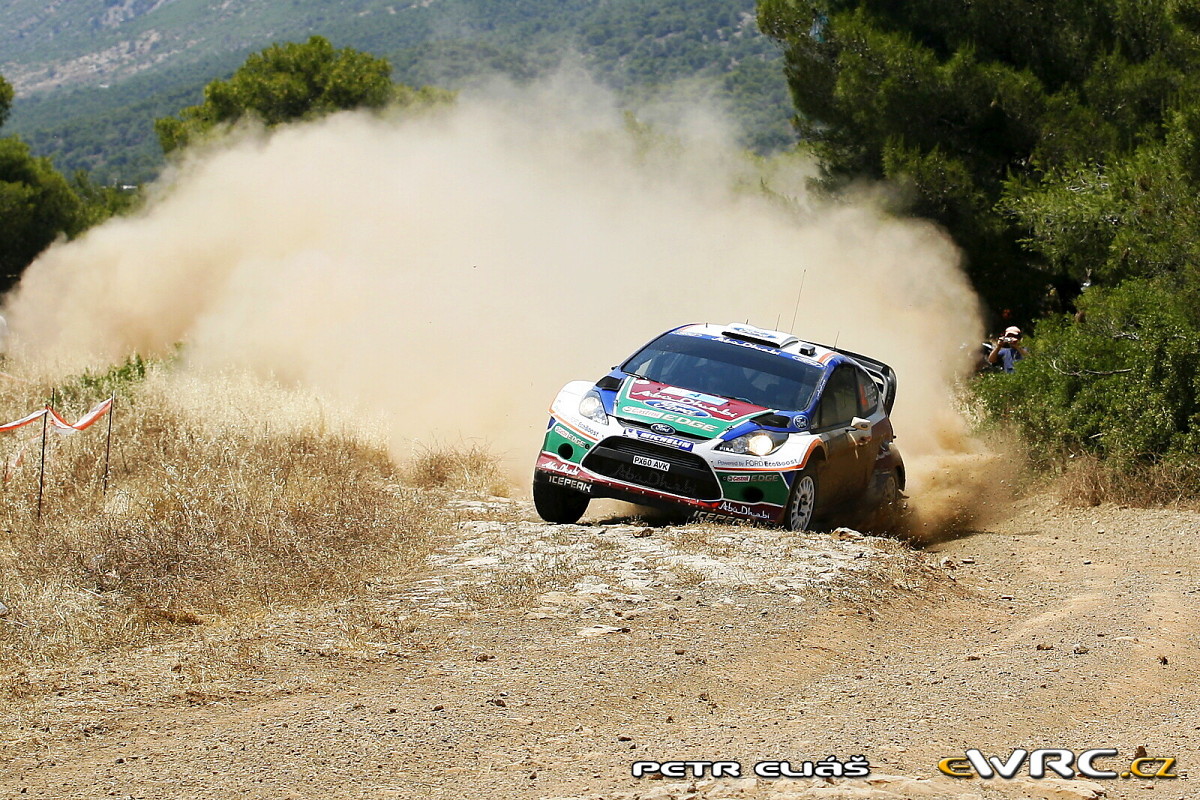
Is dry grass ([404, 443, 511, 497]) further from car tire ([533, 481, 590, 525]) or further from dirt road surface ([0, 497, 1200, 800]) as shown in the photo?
dirt road surface ([0, 497, 1200, 800])

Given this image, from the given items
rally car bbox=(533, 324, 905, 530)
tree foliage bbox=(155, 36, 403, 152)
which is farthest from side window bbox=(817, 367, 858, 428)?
tree foliage bbox=(155, 36, 403, 152)

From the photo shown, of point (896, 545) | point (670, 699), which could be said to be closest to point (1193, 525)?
point (896, 545)

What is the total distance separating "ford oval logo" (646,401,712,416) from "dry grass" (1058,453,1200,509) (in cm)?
465

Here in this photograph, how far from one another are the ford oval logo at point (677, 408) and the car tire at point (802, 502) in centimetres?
87

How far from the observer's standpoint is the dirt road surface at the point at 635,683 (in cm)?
544

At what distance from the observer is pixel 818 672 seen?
7039 millimetres

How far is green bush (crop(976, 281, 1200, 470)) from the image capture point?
43.1ft

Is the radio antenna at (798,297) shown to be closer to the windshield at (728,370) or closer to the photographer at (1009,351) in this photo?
the photographer at (1009,351)

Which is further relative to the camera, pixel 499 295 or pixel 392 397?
pixel 499 295

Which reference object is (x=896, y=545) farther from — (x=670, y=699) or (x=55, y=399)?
(x=55, y=399)

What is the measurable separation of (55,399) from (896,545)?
10.7 metres

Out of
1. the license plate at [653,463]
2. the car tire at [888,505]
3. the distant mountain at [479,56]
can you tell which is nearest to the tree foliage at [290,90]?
the distant mountain at [479,56]

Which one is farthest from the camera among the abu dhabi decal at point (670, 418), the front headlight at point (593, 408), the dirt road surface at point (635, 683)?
the front headlight at point (593, 408)

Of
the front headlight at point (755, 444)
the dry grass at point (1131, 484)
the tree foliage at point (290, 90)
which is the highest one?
the front headlight at point (755, 444)
